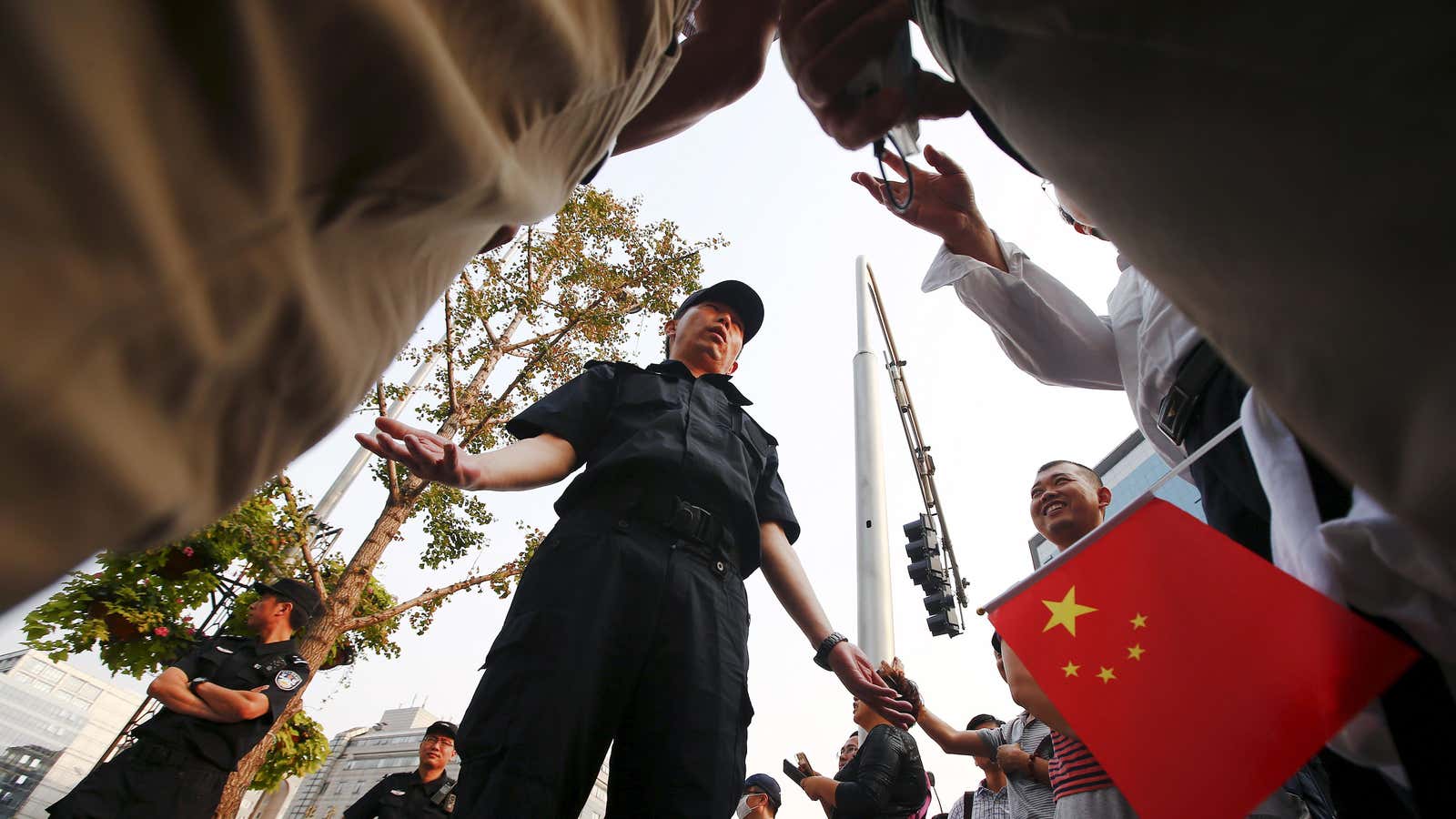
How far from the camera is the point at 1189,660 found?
1070mm

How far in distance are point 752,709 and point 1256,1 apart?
59.0 inches

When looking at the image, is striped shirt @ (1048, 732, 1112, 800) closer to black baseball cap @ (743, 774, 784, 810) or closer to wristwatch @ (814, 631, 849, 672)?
wristwatch @ (814, 631, 849, 672)

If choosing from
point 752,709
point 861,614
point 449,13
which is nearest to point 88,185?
point 449,13

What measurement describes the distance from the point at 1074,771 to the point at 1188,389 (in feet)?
5.98

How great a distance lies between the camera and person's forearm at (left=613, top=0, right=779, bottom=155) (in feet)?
3.62

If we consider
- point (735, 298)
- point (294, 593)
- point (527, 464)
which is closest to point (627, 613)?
point (527, 464)

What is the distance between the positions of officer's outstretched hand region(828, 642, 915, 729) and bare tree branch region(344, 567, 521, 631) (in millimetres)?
6203

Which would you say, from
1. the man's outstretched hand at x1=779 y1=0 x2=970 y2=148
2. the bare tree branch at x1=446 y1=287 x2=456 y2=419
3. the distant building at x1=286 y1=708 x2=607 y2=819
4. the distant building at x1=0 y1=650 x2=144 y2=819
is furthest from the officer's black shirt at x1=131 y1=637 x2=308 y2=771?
the distant building at x1=286 y1=708 x2=607 y2=819

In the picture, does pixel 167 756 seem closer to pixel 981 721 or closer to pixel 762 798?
pixel 762 798

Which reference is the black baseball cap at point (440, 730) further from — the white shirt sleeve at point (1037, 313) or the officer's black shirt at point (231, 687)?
the white shirt sleeve at point (1037, 313)

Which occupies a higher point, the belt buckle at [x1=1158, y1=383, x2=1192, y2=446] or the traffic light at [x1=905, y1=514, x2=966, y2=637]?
the traffic light at [x1=905, y1=514, x2=966, y2=637]

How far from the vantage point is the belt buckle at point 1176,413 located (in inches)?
51.4

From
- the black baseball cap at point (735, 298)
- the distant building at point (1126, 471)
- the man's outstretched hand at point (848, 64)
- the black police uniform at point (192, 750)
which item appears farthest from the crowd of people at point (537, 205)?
the distant building at point (1126, 471)

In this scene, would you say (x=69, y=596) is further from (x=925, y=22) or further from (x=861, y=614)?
(x=925, y=22)
